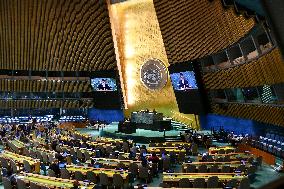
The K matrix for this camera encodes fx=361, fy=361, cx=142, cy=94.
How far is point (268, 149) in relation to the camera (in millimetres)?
18750

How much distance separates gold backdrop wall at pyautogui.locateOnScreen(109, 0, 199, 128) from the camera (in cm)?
3419

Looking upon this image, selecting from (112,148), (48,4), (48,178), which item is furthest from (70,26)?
(48,178)

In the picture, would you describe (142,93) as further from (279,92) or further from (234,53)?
(279,92)

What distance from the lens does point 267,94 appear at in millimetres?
18688

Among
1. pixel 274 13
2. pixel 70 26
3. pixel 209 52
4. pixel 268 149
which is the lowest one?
pixel 268 149

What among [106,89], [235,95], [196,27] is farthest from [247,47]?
[106,89]

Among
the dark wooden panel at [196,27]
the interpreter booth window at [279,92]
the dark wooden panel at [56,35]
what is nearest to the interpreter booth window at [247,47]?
the dark wooden panel at [196,27]

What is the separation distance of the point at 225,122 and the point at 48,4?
1926 cm

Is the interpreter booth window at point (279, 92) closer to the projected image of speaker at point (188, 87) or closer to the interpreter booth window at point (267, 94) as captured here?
the interpreter booth window at point (267, 94)

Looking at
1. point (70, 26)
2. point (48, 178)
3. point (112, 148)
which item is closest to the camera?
point (48, 178)

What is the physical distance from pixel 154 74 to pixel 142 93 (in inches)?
104

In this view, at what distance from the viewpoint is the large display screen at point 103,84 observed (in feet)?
126

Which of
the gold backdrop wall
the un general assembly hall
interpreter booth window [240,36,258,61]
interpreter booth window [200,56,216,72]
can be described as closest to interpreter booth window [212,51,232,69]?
the un general assembly hall

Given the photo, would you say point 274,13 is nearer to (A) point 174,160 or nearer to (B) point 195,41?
(A) point 174,160
